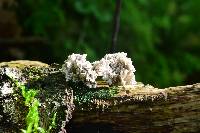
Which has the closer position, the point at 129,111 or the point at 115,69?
the point at 129,111

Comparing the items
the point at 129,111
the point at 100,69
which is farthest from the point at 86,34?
the point at 129,111

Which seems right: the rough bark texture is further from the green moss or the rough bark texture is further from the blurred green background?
the blurred green background

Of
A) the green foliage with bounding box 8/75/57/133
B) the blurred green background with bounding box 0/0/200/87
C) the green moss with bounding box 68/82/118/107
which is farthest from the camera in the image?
the blurred green background with bounding box 0/0/200/87

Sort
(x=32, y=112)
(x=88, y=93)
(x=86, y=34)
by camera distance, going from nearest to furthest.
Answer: (x=32, y=112) < (x=88, y=93) < (x=86, y=34)

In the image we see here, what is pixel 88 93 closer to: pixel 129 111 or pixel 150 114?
pixel 129 111

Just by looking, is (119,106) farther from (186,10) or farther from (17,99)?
(186,10)

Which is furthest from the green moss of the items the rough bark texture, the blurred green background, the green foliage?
the blurred green background
